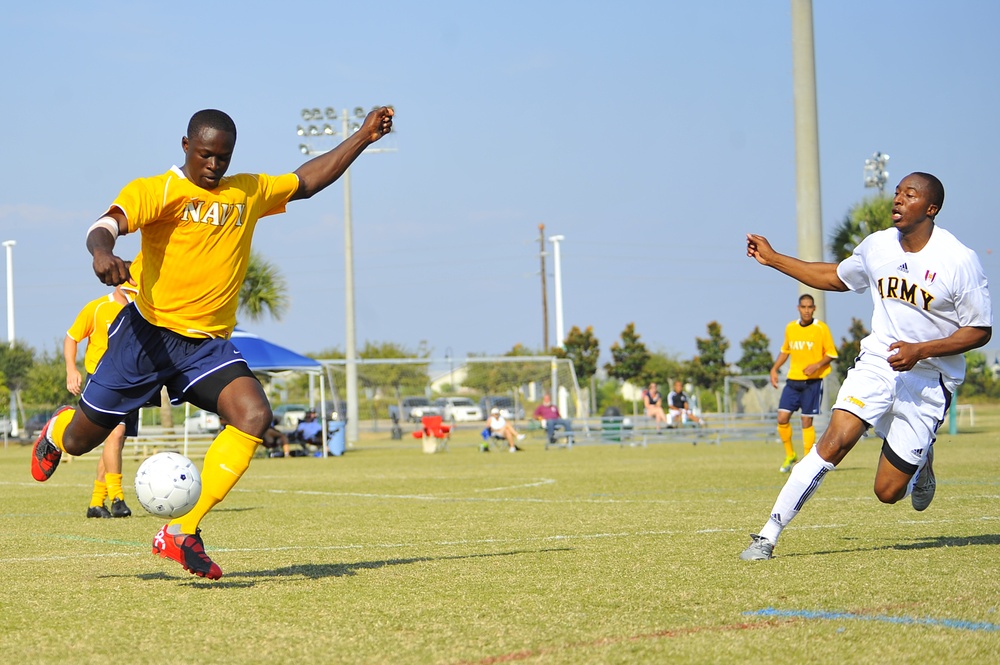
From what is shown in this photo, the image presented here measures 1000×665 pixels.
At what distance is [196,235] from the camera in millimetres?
6152

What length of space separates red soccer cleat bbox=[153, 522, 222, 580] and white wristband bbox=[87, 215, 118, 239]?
1408mm

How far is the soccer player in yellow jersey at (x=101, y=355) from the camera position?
10.3 meters

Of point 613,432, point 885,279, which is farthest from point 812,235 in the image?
point 885,279

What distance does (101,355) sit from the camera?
10.2m

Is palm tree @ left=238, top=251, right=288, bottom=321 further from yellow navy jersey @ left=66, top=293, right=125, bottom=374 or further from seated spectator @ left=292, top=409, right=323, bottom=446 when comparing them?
yellow navy jersey @ left=66, top=293, right=125, bottom=374

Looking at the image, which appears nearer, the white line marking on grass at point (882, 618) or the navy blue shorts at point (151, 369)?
the white line marking on grass at point (882, 618)

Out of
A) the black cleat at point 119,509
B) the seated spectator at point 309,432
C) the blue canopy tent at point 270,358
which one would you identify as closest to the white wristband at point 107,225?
the black cleat at point 119,509

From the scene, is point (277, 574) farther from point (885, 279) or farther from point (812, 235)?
point (812, 235)

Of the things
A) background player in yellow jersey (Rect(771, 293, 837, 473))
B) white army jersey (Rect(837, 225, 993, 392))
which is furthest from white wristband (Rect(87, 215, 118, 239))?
background player in yellow jersey (Rect(771, 293, 837, 473))

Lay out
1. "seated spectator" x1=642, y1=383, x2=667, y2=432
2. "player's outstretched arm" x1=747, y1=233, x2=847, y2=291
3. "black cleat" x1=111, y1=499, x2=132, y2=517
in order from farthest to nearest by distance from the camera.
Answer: "seated spectator" x1=642, y1=383, x2=667, y2=432
"black cleat" x1=111, y1=499, x2=132, y2=517
"player's outstretched arm" x1=747, y1=233, x2=847, y2=291

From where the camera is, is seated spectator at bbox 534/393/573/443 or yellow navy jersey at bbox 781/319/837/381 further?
seated spectator at bbox 534/393/573/443

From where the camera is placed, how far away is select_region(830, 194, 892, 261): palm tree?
1268 inches

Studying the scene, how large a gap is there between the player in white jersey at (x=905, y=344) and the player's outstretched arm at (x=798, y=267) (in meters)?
0.09

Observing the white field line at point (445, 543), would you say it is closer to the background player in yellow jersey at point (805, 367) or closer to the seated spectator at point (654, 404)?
the background player in yellow jersey at point (805, 367)
